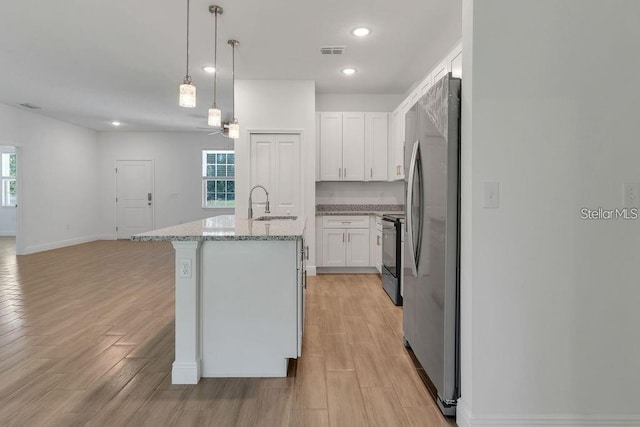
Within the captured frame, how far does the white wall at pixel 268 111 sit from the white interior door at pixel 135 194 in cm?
497

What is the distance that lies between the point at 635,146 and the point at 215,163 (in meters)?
8.60

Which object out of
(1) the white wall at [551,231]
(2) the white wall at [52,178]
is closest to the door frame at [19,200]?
(2) the white wall at [52,178]

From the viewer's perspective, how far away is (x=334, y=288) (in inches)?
177

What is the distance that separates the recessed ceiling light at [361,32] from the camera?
360 centimetres

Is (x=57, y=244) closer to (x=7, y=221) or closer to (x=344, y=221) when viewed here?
(x=7, y=221)

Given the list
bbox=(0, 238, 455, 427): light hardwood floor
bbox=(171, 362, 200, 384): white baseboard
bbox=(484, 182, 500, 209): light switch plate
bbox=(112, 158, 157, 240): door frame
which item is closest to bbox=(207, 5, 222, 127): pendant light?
bbox=(171, 362, 200, 384): white baseboard

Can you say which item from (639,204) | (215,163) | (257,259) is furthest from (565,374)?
(215,163)

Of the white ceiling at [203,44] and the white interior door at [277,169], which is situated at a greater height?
the white ceiling at [203,44]

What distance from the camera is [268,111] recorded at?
5035 millimetres

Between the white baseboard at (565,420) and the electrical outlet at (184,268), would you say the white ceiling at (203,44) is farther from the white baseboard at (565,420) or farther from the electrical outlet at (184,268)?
the white baseboard at (565,420)

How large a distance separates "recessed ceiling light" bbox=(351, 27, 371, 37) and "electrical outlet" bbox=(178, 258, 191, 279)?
9.28 ft

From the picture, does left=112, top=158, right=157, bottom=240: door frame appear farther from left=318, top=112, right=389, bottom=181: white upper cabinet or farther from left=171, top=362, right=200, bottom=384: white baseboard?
left=171, top=362, right=200, bottom=384: white baseboard

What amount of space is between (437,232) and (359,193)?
12.7 feet

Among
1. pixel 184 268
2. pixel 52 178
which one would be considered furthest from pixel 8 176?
pixel 184 268
